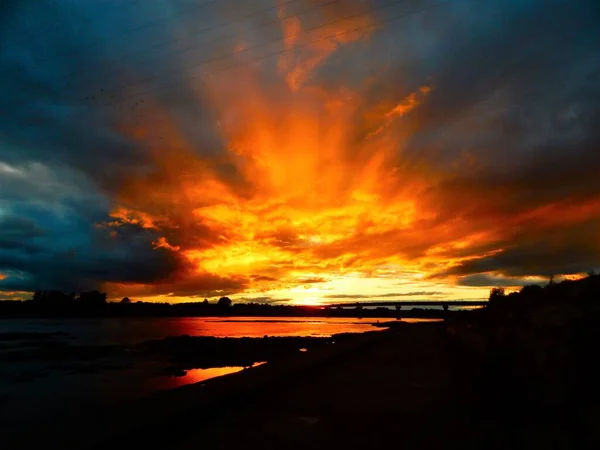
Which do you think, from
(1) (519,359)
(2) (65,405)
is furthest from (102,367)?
(1) (519,359)

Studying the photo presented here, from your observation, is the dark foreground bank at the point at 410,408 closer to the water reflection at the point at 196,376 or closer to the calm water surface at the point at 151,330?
the water reflection at the point at 196,376

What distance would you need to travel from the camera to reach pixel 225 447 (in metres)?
7.01

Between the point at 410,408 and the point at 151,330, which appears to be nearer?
the point at 410,408

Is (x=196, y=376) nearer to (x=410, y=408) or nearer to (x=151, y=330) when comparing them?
(x=410, y=408)

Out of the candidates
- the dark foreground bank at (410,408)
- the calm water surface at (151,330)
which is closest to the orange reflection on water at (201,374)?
the dark foreground bank at (410,408)

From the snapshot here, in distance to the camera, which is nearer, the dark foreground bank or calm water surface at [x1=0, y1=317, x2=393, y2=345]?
the dark foreground bank

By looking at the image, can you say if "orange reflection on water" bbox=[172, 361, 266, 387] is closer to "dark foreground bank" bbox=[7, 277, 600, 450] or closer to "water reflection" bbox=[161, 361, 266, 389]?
"water reflection" bbox=[161, 361, 266, 389]

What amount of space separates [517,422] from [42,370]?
3026cm

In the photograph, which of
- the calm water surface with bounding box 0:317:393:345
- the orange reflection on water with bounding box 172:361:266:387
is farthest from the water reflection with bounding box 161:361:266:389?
the calm water surface with bounding box 0:317:393:345

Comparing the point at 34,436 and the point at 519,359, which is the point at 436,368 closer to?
the point at 519,359

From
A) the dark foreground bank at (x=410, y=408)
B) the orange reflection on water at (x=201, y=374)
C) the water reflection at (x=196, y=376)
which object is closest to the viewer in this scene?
the dark foreground bank at (x=410, y=408)

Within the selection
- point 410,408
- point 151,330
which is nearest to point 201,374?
point 410,408

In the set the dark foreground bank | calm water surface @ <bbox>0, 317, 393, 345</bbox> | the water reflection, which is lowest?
the water reflection

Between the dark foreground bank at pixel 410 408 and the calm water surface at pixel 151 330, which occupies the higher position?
the calm water surface at pixel 151 330
